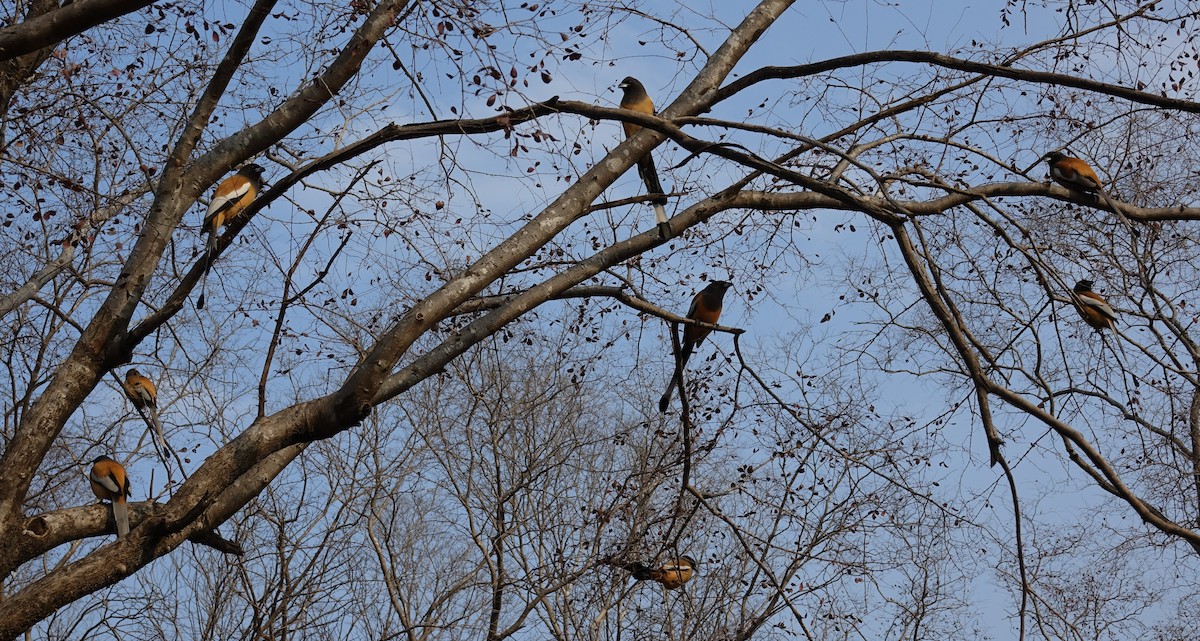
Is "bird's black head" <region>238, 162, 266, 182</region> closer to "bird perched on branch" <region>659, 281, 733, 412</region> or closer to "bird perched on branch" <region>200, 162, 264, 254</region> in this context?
"bird perched on branch" <region>200, 162, 264, 254</region>

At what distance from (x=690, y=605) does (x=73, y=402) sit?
4.75 metres

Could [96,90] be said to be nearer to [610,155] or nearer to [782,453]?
[610,155]

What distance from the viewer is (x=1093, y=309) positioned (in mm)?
5020

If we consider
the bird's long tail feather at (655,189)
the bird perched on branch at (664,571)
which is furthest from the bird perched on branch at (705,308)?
the bird perched on branch at (664,571)

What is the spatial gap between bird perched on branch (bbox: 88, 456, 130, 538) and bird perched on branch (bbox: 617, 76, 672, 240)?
2432 mm

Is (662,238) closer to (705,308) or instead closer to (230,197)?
(705,308)

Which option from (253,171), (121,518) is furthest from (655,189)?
(121,518)

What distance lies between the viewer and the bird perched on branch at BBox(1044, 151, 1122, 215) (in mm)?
5477

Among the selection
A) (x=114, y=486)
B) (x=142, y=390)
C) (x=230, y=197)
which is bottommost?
(x=114, y=486)

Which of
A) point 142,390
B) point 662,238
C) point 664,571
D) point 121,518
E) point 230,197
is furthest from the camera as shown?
point 664,571

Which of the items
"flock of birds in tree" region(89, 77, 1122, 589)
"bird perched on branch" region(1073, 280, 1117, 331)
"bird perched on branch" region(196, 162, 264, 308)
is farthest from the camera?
"bird perched on branch" region(196, 162, 264, 308)

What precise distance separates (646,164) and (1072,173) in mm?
2518

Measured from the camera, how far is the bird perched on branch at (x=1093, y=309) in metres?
4.25

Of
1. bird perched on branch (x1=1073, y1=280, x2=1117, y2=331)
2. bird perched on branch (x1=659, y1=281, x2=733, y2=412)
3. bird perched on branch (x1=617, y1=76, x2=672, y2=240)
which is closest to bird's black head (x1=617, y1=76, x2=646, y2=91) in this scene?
bird perched on branch (x1=617, y1=76, x2=672, y2=240)
